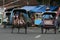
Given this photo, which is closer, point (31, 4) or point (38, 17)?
point (38, 17)

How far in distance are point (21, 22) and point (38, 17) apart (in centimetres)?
2231

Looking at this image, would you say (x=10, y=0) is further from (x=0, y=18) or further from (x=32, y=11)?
(x=32, y=11)

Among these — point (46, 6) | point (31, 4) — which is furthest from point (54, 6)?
point (31, 4)

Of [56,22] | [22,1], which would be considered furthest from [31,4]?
[56,22]

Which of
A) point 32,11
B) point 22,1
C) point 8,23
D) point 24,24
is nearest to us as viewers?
point 24,24

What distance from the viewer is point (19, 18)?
2511 centimetres

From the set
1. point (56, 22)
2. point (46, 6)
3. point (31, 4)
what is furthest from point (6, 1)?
point (56, 22)

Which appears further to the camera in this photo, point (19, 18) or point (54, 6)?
point (54, 6)

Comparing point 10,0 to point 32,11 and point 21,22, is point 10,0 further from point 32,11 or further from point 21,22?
point 21,22

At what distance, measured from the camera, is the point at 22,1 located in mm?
57031

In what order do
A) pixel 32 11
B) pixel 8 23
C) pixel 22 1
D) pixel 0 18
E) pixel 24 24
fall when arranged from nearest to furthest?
pixel 24 24 < pixel 8 23 < pixel 32 11 < pixel 0 18 < pixel 22 1

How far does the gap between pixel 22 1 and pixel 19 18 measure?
1262 inches

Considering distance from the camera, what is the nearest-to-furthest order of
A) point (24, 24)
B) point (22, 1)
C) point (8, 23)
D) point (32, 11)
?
1. point (24, 24)
2. point (8, 23)
3. point (32, 11)
4. point (22, 1)

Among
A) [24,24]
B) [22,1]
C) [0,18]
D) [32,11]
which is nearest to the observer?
[24,24]
